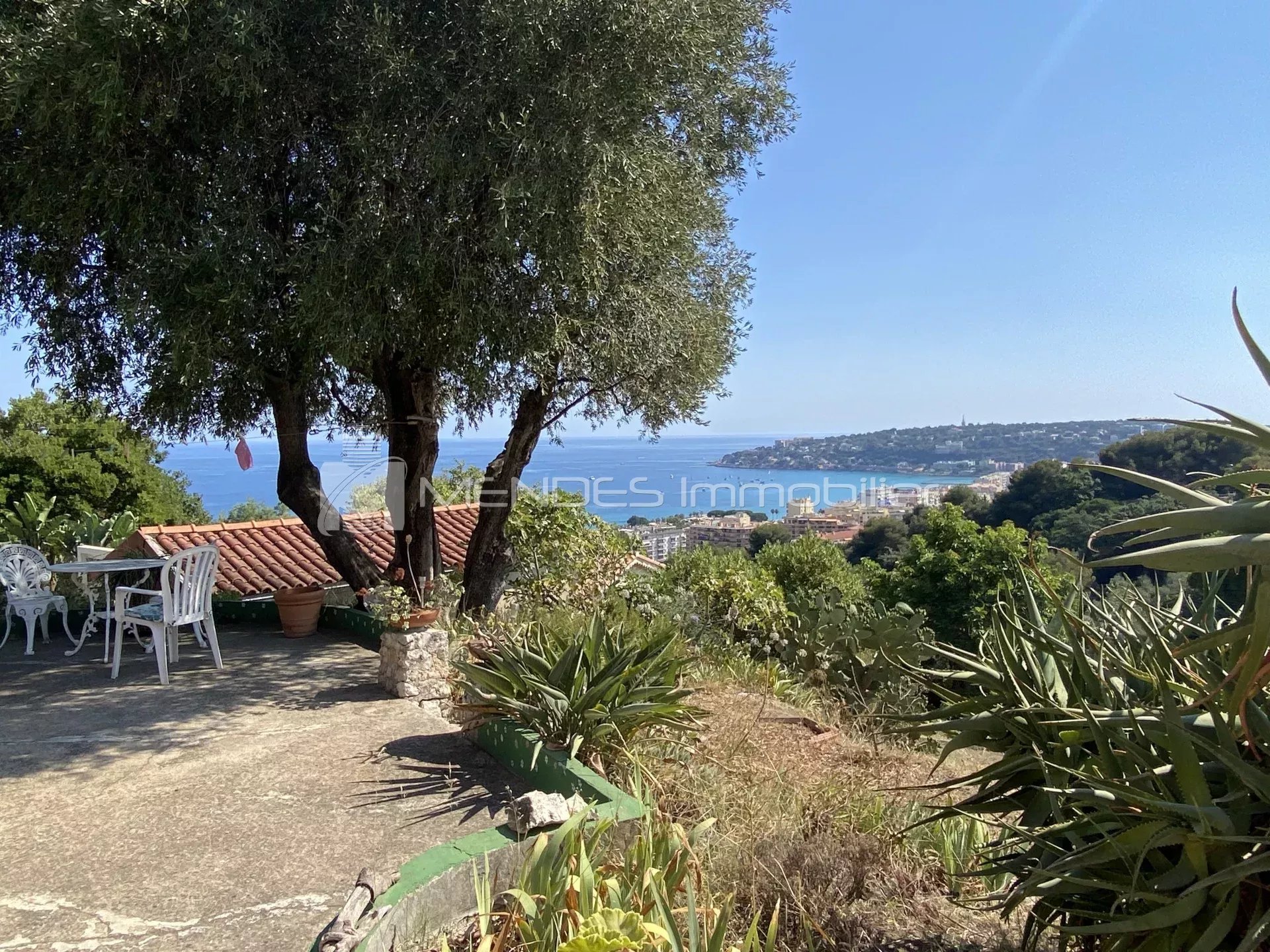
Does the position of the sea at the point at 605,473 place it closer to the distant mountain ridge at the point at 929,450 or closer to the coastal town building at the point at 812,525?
the coastal town building at the point at 812,525

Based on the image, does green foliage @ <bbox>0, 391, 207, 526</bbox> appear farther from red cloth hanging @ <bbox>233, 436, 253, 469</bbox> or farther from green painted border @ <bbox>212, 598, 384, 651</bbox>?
red cloth hanging @ <bbox>233, 436, 253, 469</bbox>

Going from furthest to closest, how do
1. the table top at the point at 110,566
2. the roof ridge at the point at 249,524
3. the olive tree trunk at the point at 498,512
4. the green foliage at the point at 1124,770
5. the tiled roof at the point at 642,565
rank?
the roof ridge at the point at 249,524
the tiled roof at the point at 642,565
the olive tree trunk at the point at 498,512
the table top at the point at 110,566
the green foliage at the point at 1124,770

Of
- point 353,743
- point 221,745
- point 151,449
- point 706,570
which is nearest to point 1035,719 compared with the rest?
point 353,743

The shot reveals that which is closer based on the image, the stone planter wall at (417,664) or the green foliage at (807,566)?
the stone planter wall at (417,664)

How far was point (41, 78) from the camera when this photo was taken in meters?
5.98

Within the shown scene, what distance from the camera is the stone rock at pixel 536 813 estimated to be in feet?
11.2

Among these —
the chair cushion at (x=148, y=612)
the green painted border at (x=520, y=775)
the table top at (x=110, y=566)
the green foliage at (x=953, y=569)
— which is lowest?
the green foliage at (x=953, y=569)

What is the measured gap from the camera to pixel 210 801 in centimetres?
423

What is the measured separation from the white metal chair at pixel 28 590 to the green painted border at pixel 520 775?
5447 mm

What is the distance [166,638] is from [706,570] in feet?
20.2

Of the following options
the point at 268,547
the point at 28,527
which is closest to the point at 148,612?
the point at 268,547

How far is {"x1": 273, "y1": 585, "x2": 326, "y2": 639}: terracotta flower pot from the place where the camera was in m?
8.54

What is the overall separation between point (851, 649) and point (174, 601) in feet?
19.3

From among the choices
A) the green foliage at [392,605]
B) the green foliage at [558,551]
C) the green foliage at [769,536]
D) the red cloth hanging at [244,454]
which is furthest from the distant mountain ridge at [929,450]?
the green foliage at [392,605]
